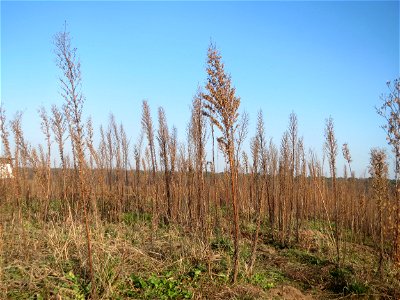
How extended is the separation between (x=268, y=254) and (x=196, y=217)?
237cm

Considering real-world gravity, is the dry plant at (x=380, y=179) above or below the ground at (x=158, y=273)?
above

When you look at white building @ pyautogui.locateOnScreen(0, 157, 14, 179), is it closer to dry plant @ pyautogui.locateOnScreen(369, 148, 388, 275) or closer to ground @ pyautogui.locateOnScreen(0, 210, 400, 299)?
ground @ pyautogui.locateOnScreen(0, 210, 400, 299)

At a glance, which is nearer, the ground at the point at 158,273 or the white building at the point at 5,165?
the ground at the point at 158,273

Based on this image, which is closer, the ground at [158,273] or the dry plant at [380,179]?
the ground at [158,273]

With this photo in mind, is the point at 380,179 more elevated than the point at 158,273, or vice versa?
the point at 380,179

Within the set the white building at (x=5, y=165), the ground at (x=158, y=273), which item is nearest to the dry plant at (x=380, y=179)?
the ground at (x=158, y=273)

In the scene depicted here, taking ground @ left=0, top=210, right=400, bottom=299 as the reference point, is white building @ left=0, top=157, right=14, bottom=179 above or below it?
above

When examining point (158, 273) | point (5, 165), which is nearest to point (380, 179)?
point (158, 273)

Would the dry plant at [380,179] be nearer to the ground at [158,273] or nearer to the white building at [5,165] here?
the ground at [158,273]

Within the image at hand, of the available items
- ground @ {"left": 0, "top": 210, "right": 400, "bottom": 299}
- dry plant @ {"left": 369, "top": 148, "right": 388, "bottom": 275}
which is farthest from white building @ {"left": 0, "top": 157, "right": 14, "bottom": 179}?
dry plant @ {"left": 369, "top": 148, "right": 388, "bottom": 275}

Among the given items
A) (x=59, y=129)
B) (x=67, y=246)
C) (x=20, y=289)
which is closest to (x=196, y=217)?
(x=67, y=246)

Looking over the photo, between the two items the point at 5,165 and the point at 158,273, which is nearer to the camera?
the point at 158,273

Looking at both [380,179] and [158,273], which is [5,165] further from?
[380,179]

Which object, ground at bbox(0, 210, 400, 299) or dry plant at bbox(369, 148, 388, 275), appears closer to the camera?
ground at bbox(0, 210, 400, 299)
